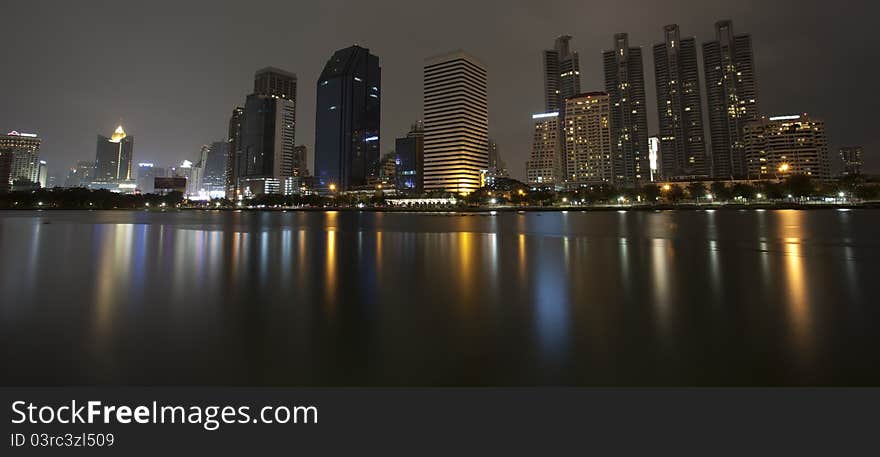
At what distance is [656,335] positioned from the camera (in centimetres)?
875

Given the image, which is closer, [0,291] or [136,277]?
[0,291]

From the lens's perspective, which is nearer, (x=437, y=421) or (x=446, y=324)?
(x=437, y=421)

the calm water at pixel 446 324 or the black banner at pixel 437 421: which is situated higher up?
the calm water at pixel 446 324

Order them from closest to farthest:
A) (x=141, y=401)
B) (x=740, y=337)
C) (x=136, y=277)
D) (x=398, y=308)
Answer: (x=141, y=401), (x=740, y=337), (x=398, y=308), (x=136, y=277)

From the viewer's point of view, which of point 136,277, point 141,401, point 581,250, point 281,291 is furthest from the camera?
point 581,250

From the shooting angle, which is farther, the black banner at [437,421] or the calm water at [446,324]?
the calm water at [446,324]

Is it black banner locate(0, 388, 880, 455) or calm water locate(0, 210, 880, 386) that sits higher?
calm water locate(0, 210, 880, 386)

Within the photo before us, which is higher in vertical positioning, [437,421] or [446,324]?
[446,324]

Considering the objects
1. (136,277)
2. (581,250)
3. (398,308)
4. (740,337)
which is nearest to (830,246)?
(581,250)

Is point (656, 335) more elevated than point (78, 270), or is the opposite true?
point (78, 270)

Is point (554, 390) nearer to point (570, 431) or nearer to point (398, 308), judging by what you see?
point (570, 431)

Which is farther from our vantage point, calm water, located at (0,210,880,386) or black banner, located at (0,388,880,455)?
calm water, located at (0,210,880,386)

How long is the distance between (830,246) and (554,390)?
107 ft

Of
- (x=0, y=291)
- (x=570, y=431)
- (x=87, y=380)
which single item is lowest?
(x=570, y=431)
